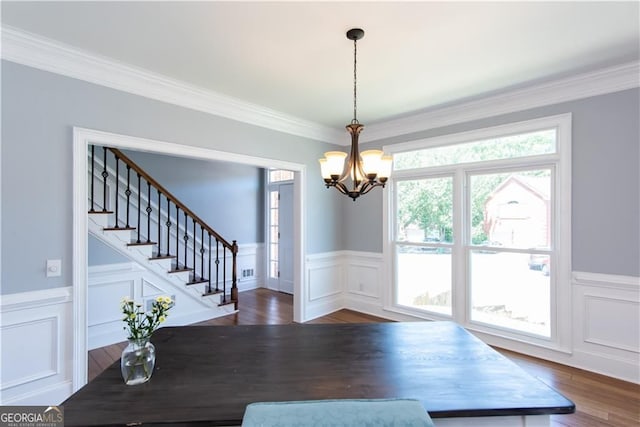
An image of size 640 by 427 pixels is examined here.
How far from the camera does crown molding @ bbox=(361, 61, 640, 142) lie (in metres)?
2.73

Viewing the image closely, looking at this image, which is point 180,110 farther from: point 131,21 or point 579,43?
point 579,43

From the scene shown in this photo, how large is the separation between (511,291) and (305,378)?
311cm

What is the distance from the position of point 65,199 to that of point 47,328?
0.99m

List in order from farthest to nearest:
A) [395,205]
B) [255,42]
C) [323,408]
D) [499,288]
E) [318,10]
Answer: [395,205] → [499,288] → [255,42] → [318,10] → [323,408]

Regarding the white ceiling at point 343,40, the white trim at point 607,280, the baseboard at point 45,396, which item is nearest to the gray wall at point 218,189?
the white ceiling at point 343,40

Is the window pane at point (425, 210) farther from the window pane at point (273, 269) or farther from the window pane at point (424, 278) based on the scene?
the window pane at point (273, 269)

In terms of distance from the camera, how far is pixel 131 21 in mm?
2010

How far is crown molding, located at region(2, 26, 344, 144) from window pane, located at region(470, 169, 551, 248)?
8.40 feet

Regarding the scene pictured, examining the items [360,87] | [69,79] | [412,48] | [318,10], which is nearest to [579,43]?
[412,48]

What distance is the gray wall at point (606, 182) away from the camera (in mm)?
2697

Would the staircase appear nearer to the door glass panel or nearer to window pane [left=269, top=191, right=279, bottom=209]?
the door glass panel

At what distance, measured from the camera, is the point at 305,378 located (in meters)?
1.25

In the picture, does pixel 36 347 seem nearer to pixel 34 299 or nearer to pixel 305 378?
pixel 34 299

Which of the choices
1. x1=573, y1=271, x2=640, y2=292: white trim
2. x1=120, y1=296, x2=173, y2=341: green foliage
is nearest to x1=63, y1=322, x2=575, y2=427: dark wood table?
x1=120, y1=296, x2=173, y2=341: green foliage
